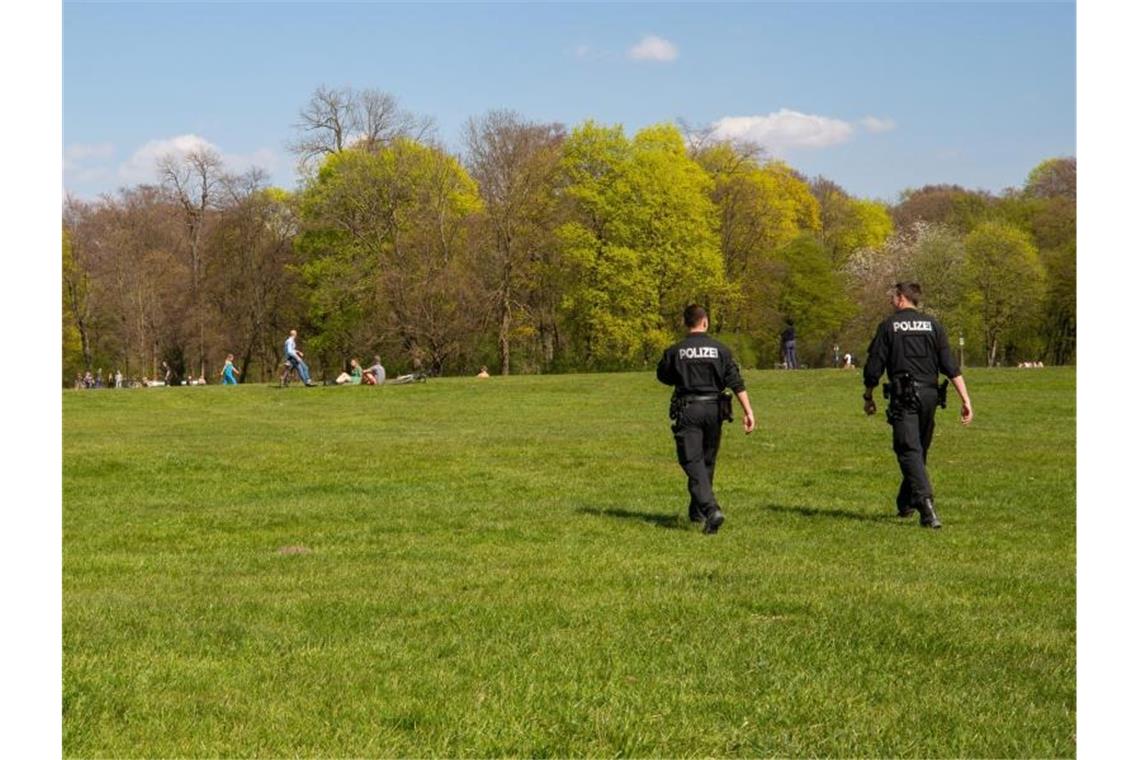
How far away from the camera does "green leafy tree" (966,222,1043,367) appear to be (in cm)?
7512

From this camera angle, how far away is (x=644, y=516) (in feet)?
48.8

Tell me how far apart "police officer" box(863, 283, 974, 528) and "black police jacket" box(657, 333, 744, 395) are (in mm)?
1538

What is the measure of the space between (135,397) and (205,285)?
35.9 meters

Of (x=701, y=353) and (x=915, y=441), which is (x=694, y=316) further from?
(x=915, y=441)

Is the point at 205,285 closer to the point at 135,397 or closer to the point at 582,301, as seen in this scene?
the point at 582,301

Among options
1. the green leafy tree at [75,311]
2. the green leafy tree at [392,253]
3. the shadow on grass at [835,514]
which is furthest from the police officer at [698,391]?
the green leafy tree at [75,311]

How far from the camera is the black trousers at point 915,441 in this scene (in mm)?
13703

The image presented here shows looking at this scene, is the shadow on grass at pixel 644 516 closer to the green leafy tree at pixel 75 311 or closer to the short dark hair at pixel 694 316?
the short dark hair at pixel 694 316

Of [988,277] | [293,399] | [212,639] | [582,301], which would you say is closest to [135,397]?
[293,399]

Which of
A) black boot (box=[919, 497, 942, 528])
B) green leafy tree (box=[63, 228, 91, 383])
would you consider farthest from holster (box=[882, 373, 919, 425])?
green leafy tree (box=[63, 228, 91, 383])

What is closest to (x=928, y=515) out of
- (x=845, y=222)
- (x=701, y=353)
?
(x=701, y=353)

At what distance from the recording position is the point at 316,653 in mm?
7293

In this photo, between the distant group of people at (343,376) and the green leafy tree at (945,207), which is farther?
the green leafy tree at (945,207)

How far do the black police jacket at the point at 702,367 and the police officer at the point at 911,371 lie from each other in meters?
1.54
